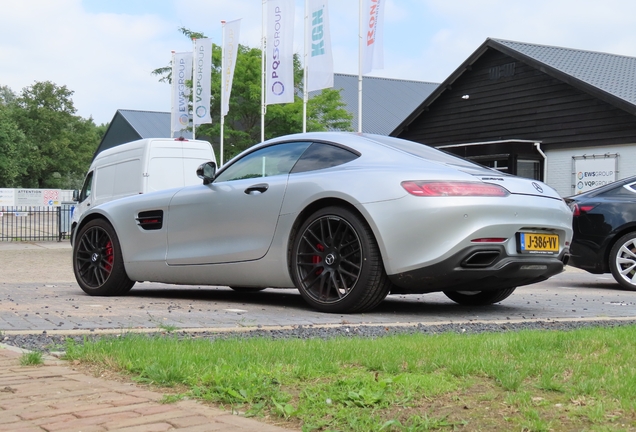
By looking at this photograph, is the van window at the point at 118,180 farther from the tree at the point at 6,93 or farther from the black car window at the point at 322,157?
the tree at the point at 6,93

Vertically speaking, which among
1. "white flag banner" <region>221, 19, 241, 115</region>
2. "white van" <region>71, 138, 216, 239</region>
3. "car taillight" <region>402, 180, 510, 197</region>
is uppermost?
"white flag banner" <region>221, 19, 241, 115</region>

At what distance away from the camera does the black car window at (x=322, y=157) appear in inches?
274

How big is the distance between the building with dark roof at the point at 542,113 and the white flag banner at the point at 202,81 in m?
8.42

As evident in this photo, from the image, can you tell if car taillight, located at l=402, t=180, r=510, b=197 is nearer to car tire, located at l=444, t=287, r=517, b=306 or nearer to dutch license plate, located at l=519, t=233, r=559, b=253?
dutch license plate, located at l=519, t=233, r=559, b=253

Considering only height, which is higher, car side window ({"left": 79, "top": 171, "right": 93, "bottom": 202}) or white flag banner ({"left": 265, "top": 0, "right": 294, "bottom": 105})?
white flag banner ({"left": 265, "top": 0, "right": 294, "bottom": 105})

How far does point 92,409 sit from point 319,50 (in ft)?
68.5

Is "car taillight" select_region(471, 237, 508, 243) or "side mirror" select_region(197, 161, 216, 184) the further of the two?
"side mirror" select_region(197, 161, 216, 184)

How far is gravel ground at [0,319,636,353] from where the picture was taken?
4.84 m

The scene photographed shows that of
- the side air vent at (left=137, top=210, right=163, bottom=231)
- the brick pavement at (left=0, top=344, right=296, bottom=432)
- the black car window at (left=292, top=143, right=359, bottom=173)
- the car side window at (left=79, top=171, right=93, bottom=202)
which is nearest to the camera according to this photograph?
the brick pavement at (left=0, top=344, right=296, bottom=432)

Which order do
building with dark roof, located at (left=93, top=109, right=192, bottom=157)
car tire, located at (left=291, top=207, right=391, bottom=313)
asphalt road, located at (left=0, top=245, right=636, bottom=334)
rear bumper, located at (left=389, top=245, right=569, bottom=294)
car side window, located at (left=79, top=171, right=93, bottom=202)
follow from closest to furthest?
asphalt road, located at (left=0, top=245, right=636, bottom=334) → rear bumper, located at (left=389, top=245, right=569, bottom=294) → car tire, located at (left=291, top=207, right=391, bottom=313) → car side window, located at (left=79, top=171, right=93, bottom=202) → building with dark roof, located at (left=93, top=109, right=192, bottom=157)

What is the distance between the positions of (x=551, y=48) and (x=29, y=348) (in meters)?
28.7

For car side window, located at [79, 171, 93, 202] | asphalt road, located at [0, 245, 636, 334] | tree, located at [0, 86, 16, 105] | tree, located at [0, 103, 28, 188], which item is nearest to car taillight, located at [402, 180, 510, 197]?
asphalt road, located at [0, 245, 636, 334]

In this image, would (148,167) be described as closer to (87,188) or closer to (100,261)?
(87,188)

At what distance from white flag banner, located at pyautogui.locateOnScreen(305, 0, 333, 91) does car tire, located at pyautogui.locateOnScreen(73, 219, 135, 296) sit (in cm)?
1518
